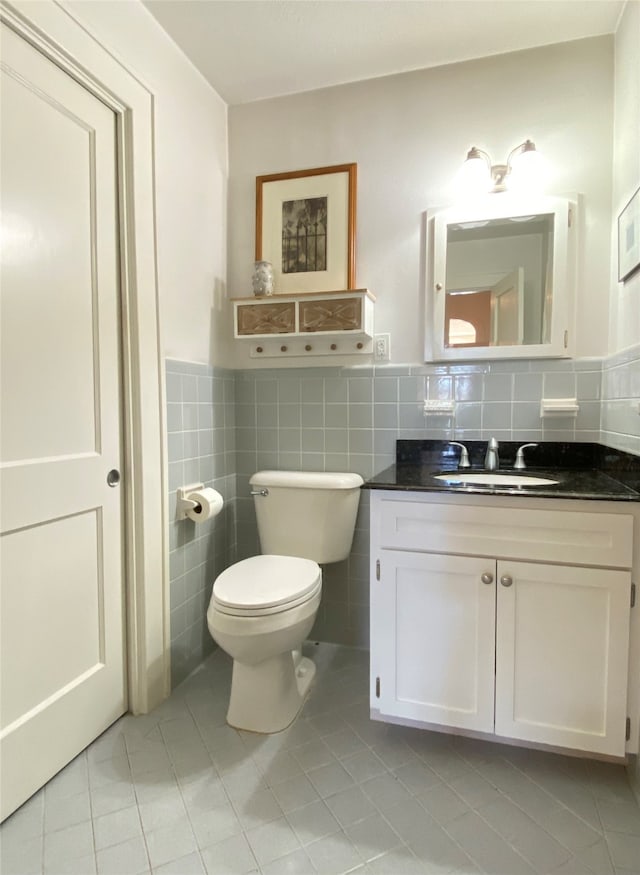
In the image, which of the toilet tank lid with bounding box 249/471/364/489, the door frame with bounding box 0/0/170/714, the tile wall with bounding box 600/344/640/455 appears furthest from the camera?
the toilet tank lid with bounding box 249/471/364/489

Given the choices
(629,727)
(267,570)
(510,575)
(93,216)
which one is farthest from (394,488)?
(93,216)

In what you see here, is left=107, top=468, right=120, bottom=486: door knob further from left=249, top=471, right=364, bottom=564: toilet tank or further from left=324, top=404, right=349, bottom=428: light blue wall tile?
left=324, top=404, right=349, bottom=428: light blue wall tile

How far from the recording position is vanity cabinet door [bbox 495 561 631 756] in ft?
4.06

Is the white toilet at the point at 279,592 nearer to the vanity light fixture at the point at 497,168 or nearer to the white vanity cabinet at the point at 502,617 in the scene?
the white vanity cabinet at the point at 502,617

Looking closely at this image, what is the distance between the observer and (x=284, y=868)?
1.05m

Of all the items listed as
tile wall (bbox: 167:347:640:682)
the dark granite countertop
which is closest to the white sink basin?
the dark granite countertop

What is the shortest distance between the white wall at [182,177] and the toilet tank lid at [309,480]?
551 mm

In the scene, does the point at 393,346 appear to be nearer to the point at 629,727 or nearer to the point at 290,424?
the point at 290,424

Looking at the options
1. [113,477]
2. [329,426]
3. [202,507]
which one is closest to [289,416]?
[329,426]

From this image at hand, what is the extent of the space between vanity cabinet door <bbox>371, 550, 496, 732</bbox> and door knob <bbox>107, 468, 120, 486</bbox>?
2.93ft

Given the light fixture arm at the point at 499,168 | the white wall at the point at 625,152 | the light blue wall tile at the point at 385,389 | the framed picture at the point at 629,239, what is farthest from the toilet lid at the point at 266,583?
the light fixture arm at the point at 499,168

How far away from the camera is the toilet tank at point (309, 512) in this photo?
1811 millimetres

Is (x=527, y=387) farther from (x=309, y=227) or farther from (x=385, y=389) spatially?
(x=309, y=227)

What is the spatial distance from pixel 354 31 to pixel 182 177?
2.59 ft
